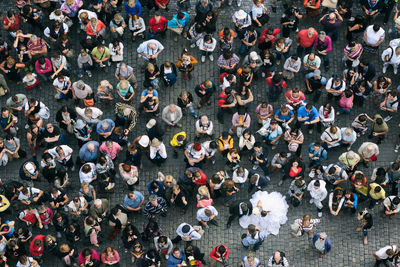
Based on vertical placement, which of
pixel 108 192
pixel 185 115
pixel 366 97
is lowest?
pixel 108 192

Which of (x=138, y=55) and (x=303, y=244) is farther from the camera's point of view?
(x=138, y=55)

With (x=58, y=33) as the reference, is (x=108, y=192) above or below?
below

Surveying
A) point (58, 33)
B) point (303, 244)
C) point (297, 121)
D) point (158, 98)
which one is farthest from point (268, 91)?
point (58, 33)

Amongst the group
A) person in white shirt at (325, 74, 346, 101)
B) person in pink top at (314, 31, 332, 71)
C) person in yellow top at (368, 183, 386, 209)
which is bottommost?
person in yellow top at (368, 183, 386, 209)

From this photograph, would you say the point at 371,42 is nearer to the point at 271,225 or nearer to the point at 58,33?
the point at 271,225

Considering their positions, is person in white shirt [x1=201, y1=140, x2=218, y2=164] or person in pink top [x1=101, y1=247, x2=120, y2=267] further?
person in white shirt [x1=201, y1=140, x2=218, y2=164]

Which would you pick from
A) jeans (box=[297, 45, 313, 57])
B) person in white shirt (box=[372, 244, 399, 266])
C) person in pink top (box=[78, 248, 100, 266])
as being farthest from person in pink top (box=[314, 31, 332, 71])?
person in pink top (box=[78, 248, 100, 266])

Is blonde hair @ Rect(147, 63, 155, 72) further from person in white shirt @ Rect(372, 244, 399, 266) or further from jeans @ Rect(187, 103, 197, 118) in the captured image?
person in white shirt @ Rect(372, 244, 399, 266)
